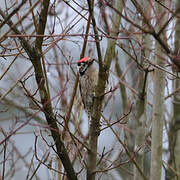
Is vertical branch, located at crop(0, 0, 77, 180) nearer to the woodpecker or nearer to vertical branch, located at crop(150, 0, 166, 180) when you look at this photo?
vertical branch, located at crop(150, 0, 166, 180)

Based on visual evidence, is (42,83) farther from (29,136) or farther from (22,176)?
(29,136)

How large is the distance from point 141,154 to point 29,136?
346 centimetres

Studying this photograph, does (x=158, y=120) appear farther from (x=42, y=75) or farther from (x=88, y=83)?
(x=88, y=83)

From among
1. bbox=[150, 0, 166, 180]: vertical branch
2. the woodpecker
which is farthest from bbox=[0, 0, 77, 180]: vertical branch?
the woodpecker

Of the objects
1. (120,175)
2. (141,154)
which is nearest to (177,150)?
(141,154)

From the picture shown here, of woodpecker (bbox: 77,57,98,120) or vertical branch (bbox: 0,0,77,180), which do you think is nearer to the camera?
vertical branch (bbox: 0,0,77,180)

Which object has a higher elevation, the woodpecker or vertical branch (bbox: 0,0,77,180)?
the woodpecker

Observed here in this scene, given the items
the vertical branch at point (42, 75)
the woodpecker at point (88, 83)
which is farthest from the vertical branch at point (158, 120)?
the woodpecker at point (88, 83)

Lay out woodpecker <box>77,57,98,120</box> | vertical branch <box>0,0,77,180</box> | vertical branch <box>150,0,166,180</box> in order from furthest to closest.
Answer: woodpecker <box>77,57,98,120</box>, vertical branch <box>150,0,166,180</box>, vertical branch <box>0,0,77,180</box>

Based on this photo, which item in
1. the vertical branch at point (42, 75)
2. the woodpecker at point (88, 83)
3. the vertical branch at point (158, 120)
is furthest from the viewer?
the woodpecker at point (88, 83)

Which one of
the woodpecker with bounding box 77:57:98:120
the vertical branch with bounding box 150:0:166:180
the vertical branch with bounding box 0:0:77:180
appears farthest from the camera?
the woodpecker with bounding box 77:57:98:120

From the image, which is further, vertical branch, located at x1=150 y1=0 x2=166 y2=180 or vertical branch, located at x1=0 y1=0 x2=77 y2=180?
vertical branch, located at x1=150 y1=0 x2=166 y2=180

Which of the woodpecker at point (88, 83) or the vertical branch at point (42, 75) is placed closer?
the vertical branch at point (42, 75)

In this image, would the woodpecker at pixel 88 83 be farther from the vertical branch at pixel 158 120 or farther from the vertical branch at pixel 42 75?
the vertical branch at pixel 158 120
